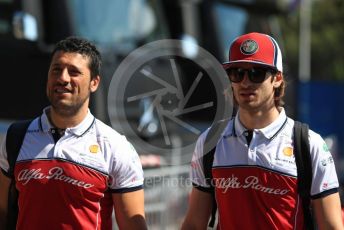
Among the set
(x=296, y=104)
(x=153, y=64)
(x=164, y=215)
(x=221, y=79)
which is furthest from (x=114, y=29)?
(x=296, y=104)

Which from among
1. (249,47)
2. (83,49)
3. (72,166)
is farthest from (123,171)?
(249,47)

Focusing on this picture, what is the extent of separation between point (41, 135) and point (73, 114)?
218mm

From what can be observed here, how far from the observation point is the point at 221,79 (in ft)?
27.5

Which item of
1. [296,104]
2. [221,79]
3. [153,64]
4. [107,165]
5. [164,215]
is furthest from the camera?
[296,104]

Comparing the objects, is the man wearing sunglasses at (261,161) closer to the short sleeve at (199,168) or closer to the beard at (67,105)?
the short sleeve at (199,168)

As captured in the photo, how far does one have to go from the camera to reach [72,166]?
13.4 feet

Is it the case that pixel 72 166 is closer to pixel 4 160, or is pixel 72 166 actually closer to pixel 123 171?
pixel 123 171

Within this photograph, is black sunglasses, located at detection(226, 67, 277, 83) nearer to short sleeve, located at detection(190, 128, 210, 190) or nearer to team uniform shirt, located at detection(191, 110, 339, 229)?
team uniform shirt, located at detection(191, 110, 339, 229)

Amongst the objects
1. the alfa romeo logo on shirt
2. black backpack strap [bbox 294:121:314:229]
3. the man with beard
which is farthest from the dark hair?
the alfa romeo logo on shirt

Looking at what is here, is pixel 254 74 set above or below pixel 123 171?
above

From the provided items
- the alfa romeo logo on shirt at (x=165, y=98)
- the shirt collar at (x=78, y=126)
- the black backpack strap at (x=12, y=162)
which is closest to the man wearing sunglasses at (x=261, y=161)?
the shirt collar at (x=78, y=126)

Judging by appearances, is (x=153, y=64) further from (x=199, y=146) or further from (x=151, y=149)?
(x=199, y=146)

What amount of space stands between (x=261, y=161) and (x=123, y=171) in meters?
0.76

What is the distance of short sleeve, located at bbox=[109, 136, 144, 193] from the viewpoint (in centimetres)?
412
